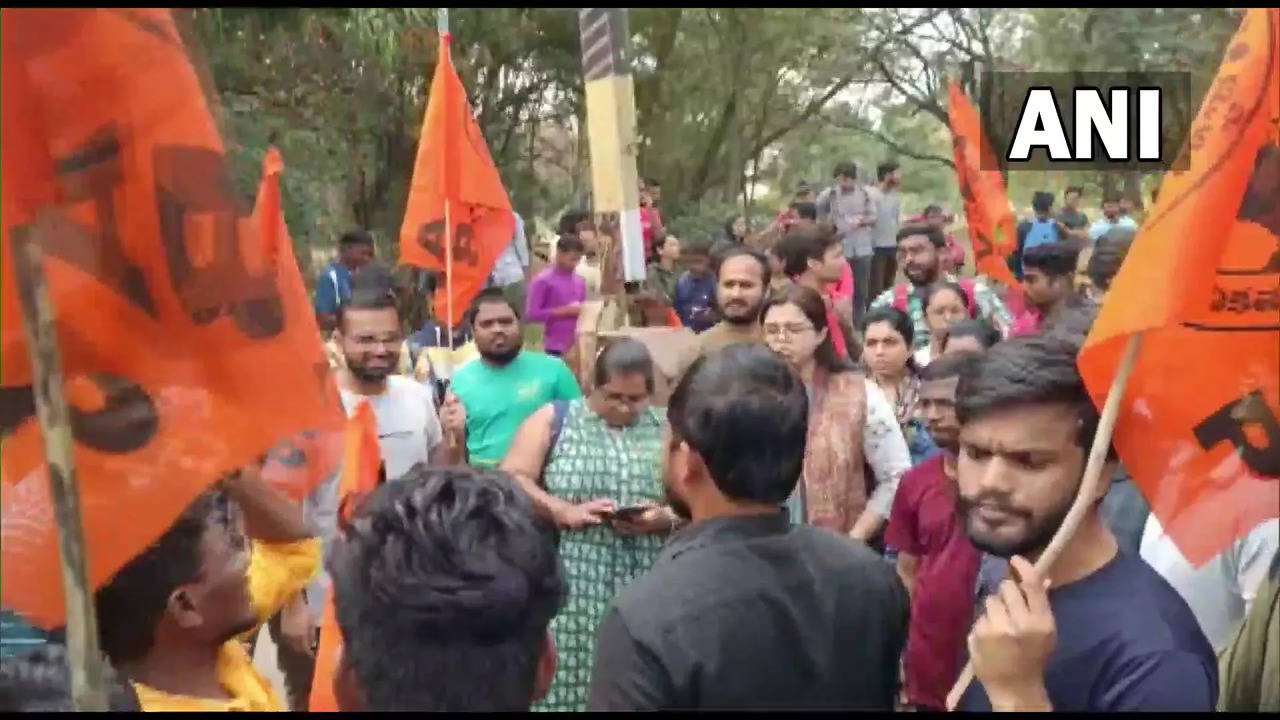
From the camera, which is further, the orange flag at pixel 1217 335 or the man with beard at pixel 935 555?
the man with beard at pixel 935 555

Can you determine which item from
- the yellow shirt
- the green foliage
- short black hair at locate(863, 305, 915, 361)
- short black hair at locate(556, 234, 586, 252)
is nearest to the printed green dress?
the yellow shirt

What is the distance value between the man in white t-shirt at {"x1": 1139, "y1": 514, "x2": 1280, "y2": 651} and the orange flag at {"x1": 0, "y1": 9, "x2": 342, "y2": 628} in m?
1.76

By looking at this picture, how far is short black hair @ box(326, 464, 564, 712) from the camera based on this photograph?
1683 millimetres

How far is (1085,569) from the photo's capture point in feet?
7.04

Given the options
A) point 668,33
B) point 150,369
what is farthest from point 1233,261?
point 668,33

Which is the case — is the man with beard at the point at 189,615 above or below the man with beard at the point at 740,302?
below

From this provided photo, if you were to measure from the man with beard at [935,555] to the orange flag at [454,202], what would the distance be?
2326mm

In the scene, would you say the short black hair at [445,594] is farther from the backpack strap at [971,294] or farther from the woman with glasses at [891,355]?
the backpack strap at [971,294]

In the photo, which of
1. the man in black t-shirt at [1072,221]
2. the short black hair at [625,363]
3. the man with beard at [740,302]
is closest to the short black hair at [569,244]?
the man with beard at [740,302]

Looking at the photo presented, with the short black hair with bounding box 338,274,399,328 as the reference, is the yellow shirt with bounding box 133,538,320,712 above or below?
below

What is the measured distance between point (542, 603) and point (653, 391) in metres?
2.14

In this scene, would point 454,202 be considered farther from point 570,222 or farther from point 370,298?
point 570,222

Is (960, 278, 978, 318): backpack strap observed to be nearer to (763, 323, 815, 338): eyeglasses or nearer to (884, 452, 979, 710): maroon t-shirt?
(763, 323, 815, 338): eyeglasses

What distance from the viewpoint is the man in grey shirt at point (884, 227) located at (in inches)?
512
